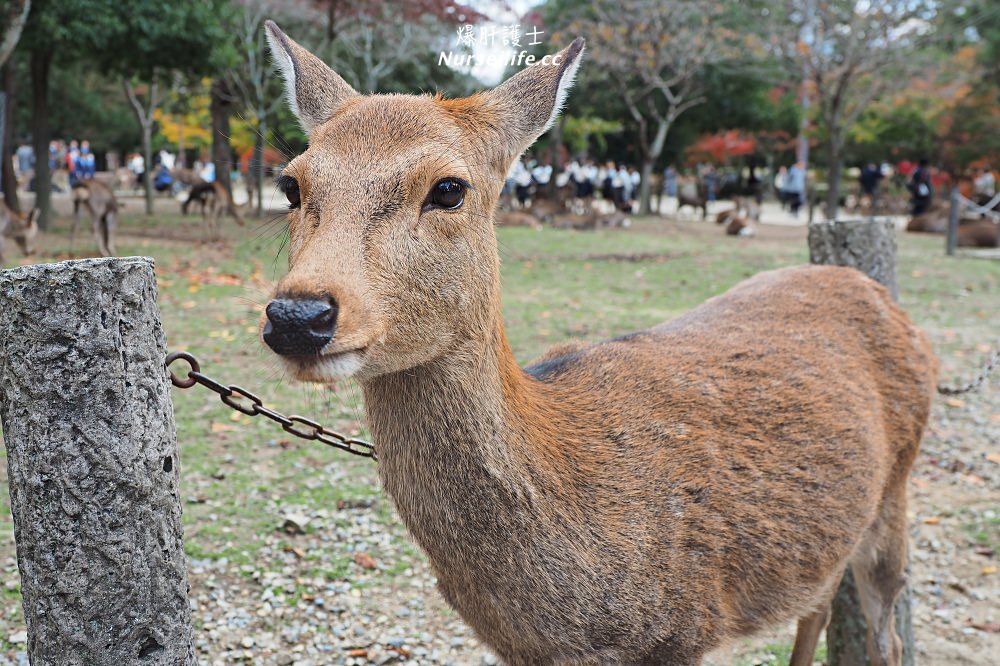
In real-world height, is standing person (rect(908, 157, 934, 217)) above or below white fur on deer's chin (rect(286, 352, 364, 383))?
above

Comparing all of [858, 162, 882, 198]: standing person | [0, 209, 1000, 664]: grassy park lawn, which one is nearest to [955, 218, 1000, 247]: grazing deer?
[0, 209, 1000, 664]: grassy park lawn

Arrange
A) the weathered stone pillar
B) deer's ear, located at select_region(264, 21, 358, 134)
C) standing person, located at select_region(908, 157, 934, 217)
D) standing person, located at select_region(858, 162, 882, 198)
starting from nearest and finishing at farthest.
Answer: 1. deer's ear, located at select_region(264, 21, 358, 134)
2. the weathered stone pillar
3. standing person, located at select_region(908, 157, 934, 217)
4. standing person, located at select_region(858, 162, 882, 198)

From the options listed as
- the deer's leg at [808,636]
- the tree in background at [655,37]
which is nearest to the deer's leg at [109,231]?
the deer's leg at [808,636]

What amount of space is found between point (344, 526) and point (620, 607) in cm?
282

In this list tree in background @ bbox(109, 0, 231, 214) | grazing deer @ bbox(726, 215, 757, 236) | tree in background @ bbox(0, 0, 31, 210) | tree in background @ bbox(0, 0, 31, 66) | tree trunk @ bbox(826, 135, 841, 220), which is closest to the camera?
tree in background @ bbox(0, 0, 31, 66)

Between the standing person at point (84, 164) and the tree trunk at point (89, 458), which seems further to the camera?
the standing person at point (84, 164)

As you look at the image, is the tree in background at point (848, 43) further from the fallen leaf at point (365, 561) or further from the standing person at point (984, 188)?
the fallen leaf at point (365, 561)

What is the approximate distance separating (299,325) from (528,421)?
32.0 inches

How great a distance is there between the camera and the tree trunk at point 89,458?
1777 millimetres

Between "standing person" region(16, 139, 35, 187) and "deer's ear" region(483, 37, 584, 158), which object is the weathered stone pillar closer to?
"deer's ear" region(483, 37, 584, 158)

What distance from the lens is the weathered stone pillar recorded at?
12.9 ft

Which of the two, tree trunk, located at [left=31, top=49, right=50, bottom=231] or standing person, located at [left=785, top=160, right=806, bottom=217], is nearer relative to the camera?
tree trunk, located at [left=31, top=49, right=50, bottom=231]

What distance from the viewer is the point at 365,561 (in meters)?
4.56

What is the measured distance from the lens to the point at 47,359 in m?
1.78
